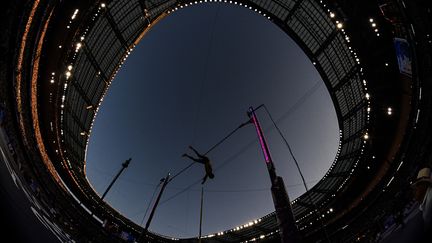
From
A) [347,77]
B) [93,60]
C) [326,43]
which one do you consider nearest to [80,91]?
[93,60]

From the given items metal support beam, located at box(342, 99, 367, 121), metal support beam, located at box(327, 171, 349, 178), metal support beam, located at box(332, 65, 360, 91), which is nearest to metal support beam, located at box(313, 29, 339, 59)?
metal support beam, located at box(332, 65, 360, 91)

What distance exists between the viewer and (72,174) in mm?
15836

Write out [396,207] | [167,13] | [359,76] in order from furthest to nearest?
1. [167,13]
2. [359,76]
3. [396,207]

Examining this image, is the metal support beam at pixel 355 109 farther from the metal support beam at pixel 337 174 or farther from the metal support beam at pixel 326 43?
the metal support beam at pixel 326 43

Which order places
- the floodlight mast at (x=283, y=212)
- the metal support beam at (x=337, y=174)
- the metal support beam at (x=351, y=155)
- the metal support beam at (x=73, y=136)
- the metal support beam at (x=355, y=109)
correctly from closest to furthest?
the floodlight mast at (x=283, y=212)
the metal support beam at (x=355, y=109)
the metal support beam at (x=351, y=155)
the metal support beam at (x=73, y=136)
the metal support beam at (x=337, y=174)

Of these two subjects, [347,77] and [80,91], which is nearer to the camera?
[347,77]

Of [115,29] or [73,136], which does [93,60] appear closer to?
[115,29]

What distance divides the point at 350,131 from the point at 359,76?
15.3 feet

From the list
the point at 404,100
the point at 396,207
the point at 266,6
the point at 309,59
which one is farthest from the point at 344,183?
the point at 266,6

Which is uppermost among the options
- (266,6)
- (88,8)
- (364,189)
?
(266,6)

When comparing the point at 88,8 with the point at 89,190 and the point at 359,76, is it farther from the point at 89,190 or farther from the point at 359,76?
the point at 359,76

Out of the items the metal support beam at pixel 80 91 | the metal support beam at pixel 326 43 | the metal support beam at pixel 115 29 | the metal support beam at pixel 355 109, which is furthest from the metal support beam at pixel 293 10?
the metal support beam at pixel 80 91

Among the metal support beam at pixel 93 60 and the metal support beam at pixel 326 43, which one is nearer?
the metal support beam at pixel 326 43

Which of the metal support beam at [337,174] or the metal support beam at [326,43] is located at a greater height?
the metal support beam at [326,43]
